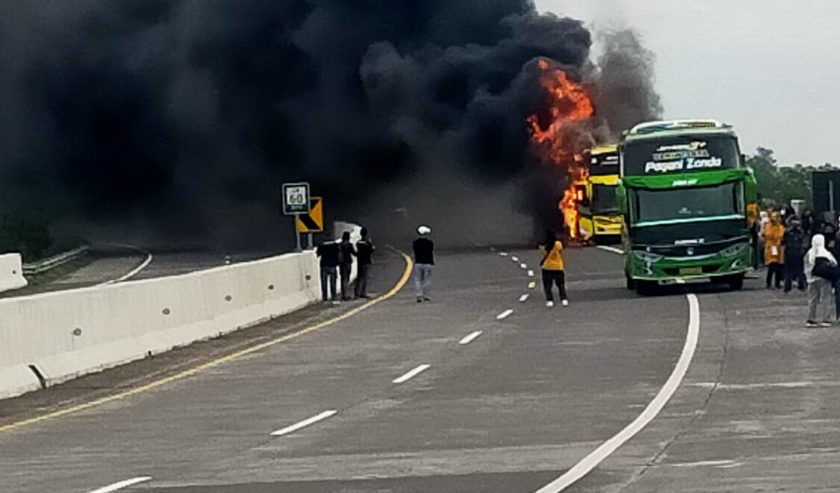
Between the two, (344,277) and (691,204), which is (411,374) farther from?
(344,277)

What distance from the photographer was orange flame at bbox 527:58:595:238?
62031mm

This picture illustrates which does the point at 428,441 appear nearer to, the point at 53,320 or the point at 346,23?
the point at 53,320

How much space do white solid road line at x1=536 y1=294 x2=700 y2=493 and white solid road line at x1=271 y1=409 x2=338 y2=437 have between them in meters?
3.16

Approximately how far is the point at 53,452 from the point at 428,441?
11.1ft

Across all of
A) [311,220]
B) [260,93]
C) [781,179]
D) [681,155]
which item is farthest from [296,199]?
[781,179]

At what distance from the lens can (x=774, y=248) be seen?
35.9 meters

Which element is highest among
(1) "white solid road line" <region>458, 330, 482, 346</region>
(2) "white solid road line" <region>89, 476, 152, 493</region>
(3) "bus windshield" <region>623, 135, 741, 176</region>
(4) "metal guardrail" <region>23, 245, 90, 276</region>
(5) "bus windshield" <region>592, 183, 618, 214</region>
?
(3) "bus windshield" <region>623, 135, 741, 176</region>

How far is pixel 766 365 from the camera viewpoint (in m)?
21.3

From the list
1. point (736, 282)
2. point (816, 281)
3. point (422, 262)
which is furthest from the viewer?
point (422, 262)

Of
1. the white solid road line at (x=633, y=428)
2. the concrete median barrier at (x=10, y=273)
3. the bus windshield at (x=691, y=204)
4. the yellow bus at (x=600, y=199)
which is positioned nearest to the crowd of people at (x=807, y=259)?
the bus windshield at (x=691, y=204)

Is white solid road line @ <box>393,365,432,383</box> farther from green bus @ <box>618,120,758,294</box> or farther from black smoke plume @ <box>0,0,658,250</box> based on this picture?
black smoke plume @ <box>0,0,658,250</box>

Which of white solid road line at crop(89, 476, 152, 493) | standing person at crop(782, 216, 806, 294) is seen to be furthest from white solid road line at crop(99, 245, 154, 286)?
white solid road line at crop(89, 476, 152, 493)

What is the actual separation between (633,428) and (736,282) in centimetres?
2172

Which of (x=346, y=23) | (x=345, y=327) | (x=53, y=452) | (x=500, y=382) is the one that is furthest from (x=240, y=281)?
(x=346, y=23)
